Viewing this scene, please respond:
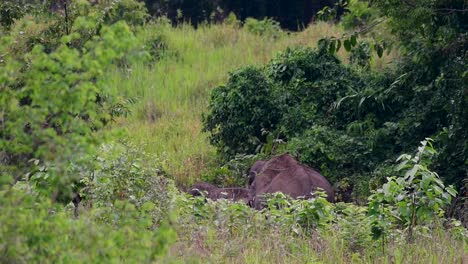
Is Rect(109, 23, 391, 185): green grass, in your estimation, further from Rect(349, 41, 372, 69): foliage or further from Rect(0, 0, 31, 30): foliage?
Rect(349, 41, 372, 69): foliage

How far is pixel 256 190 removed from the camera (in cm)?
1123

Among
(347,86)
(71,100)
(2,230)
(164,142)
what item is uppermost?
(71,100)

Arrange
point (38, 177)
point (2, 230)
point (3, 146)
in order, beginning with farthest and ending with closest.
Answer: point (38, 177) < point (3, 146) < point (2, 230)

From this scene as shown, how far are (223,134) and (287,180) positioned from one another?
2.58 metres

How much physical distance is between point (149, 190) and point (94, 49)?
401 centimetres

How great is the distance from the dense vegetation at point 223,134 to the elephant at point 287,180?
56 cm

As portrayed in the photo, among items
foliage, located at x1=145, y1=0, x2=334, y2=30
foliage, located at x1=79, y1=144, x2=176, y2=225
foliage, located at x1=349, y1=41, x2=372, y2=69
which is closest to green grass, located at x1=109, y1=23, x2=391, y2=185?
foliage, located at x1=145, y1=0, x2=334, y2=30

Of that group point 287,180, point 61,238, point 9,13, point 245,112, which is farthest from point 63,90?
point 245,112

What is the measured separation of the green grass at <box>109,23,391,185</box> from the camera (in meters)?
14.1

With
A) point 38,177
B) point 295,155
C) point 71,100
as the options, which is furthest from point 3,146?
point 295,155

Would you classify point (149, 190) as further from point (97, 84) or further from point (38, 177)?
point (97, 84)

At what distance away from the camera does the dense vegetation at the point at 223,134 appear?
4.14 metres

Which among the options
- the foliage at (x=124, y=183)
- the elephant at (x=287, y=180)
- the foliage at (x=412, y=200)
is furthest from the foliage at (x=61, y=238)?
the elephant at (x=287, y=180)

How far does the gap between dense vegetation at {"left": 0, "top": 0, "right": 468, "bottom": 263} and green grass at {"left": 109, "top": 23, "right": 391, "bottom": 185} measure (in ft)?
0.14
